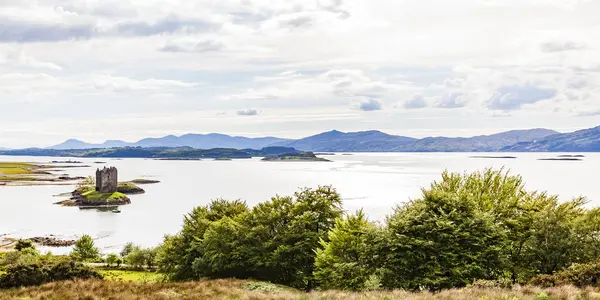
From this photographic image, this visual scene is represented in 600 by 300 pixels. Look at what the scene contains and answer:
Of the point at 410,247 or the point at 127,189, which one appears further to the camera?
the point at 127,189

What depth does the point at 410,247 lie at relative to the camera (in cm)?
2906

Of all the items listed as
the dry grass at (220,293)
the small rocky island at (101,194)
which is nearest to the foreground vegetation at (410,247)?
the dry grass at (220,293)

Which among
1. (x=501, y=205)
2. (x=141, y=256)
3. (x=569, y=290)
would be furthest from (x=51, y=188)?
(x=569, y=290)

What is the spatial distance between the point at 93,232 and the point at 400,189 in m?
99.5

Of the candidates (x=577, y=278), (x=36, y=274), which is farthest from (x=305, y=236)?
(x=577, y=278)

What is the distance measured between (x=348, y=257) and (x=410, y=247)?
5649mm

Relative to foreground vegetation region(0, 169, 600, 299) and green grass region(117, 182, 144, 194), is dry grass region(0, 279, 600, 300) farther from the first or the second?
green grass region(117, 182, 144, 194)

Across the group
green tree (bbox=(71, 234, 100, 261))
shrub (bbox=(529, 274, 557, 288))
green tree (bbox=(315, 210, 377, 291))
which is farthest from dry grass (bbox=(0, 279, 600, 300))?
green tree (bbox=(71, 234, 100, 261))

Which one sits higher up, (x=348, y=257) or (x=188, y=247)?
(x=348, y=257)

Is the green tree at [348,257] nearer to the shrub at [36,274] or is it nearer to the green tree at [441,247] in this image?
the green tree at [441,247]

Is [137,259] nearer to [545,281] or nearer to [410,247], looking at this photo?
[410,247]

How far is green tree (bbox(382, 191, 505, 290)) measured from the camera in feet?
94.4

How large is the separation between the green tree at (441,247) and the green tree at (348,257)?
1.58 metres

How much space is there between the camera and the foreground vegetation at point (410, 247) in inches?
1095
